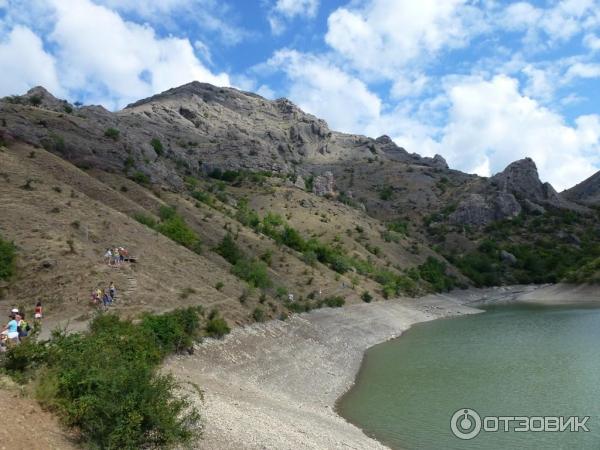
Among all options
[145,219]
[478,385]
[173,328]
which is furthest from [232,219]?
[478,385]

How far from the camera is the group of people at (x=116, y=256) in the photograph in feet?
117

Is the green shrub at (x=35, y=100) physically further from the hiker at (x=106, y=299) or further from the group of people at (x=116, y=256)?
the hiker at (x=106, y=299)

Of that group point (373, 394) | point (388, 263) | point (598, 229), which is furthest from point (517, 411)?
point (598, 229)

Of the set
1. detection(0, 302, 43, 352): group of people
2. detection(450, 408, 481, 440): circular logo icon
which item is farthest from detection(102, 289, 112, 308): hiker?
detection(450, 408, 481, 440): circular logo icon

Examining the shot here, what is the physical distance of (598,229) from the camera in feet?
482

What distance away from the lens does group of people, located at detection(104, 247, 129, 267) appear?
117ft

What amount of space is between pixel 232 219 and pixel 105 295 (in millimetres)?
44304

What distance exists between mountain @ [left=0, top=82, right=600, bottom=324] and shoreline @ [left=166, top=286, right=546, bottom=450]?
4197 millimetres

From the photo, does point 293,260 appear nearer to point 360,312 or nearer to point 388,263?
point 360,312

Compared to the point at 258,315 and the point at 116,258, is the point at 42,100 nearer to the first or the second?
the point at 116,258

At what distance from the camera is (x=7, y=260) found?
3189 centimetres

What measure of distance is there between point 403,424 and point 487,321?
157ft

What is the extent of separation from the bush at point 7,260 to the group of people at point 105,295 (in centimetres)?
607

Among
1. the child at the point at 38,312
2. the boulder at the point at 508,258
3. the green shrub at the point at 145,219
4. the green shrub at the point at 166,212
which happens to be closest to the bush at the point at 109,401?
the child at the point at 38,312
